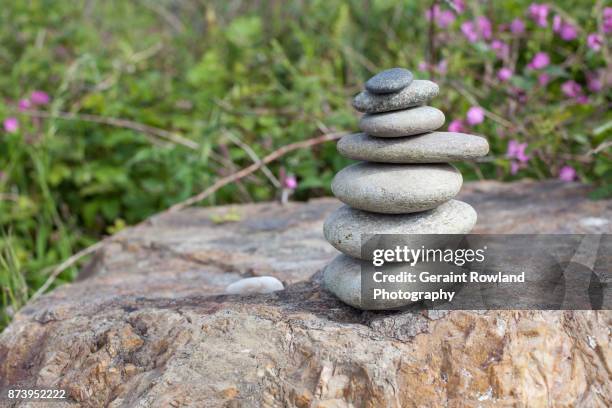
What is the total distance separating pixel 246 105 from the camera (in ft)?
16.8

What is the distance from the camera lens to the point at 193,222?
12.2ft

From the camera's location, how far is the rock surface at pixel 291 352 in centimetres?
184

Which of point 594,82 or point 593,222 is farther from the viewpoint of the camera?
point 594,82

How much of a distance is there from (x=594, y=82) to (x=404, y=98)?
276cm

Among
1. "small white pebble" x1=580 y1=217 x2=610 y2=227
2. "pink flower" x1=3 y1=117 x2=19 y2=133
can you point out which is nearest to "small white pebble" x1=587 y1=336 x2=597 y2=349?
"small white pebble" x1=580 y1=217 x2=610 y2=227

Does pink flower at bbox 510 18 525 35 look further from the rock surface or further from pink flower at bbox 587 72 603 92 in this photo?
the rock surface

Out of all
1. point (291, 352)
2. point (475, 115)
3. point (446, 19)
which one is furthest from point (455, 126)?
point (291, 352)

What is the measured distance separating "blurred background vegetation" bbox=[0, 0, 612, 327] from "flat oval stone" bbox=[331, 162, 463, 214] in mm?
1705

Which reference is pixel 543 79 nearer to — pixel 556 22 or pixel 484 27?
pixel 556 22

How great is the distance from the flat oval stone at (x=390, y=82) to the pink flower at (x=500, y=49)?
2.79 metres

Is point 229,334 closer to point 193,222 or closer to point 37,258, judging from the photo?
point 193,222

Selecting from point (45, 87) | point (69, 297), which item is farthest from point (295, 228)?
point (45, 87)

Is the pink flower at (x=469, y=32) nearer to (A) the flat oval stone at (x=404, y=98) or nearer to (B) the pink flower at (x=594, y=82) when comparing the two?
(B) the pink flower at (x=594, y=82)

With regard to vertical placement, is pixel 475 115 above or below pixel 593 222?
above
